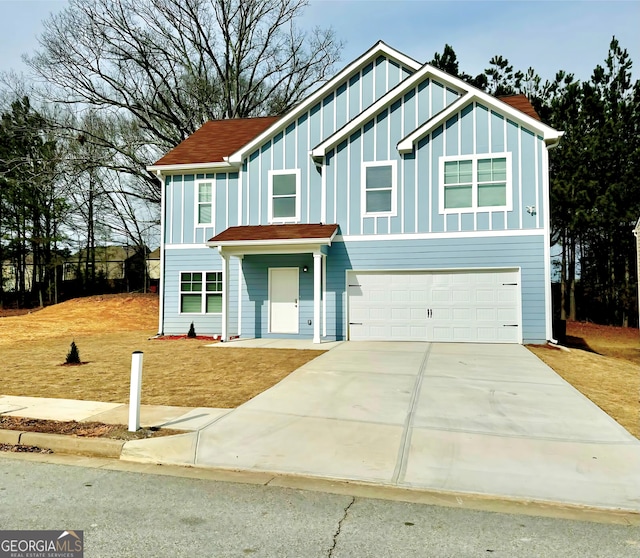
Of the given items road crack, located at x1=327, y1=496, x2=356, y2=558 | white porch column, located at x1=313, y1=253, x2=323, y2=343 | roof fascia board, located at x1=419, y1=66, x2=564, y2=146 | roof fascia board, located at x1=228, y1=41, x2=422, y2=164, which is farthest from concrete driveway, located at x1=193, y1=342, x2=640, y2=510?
roof fascia board, located at x1=228, y1=41, x2=422, y2=164

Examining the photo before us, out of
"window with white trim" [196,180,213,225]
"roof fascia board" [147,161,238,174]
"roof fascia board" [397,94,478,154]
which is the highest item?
"roof fascia board" [397,94,478,154]

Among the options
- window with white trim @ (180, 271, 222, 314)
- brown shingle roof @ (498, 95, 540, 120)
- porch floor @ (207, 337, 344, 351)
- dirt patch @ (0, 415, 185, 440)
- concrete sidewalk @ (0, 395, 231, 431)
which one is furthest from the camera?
window with white trim @ (180, 271, 222, 314)

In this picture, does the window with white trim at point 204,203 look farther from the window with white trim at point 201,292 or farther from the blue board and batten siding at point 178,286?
the window with white trim at point 201,292

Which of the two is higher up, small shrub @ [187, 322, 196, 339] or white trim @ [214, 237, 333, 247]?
white trim @ [214, 237, 333, 247]

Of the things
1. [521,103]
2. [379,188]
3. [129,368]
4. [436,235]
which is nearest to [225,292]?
[129,368]

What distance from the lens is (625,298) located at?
2405cm

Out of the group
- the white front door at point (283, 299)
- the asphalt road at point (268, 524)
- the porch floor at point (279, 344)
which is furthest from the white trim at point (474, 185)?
the asphalt road at point (268, 524)

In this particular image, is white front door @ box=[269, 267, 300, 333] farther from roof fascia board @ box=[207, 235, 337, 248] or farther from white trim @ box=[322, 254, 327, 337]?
roof fascia board @ box=[207, 235, 337, 248]

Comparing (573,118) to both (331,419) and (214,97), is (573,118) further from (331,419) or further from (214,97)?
(331,419)

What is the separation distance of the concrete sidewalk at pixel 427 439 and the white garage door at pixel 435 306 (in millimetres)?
5211

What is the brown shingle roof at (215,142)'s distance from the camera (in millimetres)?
16812

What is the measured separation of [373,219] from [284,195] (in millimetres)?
3044

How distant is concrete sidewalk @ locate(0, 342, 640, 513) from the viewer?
192 inches

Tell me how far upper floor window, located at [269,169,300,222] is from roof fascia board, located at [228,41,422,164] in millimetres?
1151
